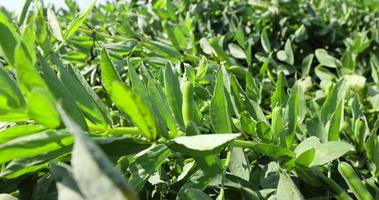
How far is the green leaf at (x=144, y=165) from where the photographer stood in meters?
0.53

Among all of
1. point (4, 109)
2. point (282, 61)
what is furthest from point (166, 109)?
point (282, 61)

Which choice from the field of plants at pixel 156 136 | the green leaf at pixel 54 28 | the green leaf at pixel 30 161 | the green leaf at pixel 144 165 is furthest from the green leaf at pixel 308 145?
the green leaf at pixel 54 28

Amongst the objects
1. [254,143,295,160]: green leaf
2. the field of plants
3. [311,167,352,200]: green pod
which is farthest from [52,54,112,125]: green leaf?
[311,167,352,200]: green pod

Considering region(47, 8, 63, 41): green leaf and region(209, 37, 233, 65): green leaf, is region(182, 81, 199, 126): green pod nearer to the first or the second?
region(47, 8, 63, 41): green leaf

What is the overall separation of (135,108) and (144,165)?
0.27 ft

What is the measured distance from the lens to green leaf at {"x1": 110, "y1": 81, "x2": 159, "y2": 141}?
46 centimetres

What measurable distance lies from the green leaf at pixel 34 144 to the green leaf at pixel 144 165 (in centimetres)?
9

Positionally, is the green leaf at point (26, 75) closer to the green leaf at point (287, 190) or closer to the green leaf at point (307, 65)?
the green leaf at point (287, 190)

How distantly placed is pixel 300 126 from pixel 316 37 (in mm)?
1102

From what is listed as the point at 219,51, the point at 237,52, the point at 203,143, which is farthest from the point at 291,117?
the point at 237,52

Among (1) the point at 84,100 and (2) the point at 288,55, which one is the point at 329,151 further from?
(2) the point at 288,55

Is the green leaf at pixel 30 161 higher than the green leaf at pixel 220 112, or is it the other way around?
A: the green leaf at pixel 30 161

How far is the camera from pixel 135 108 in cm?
48

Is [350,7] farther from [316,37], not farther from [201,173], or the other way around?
[201,173]
